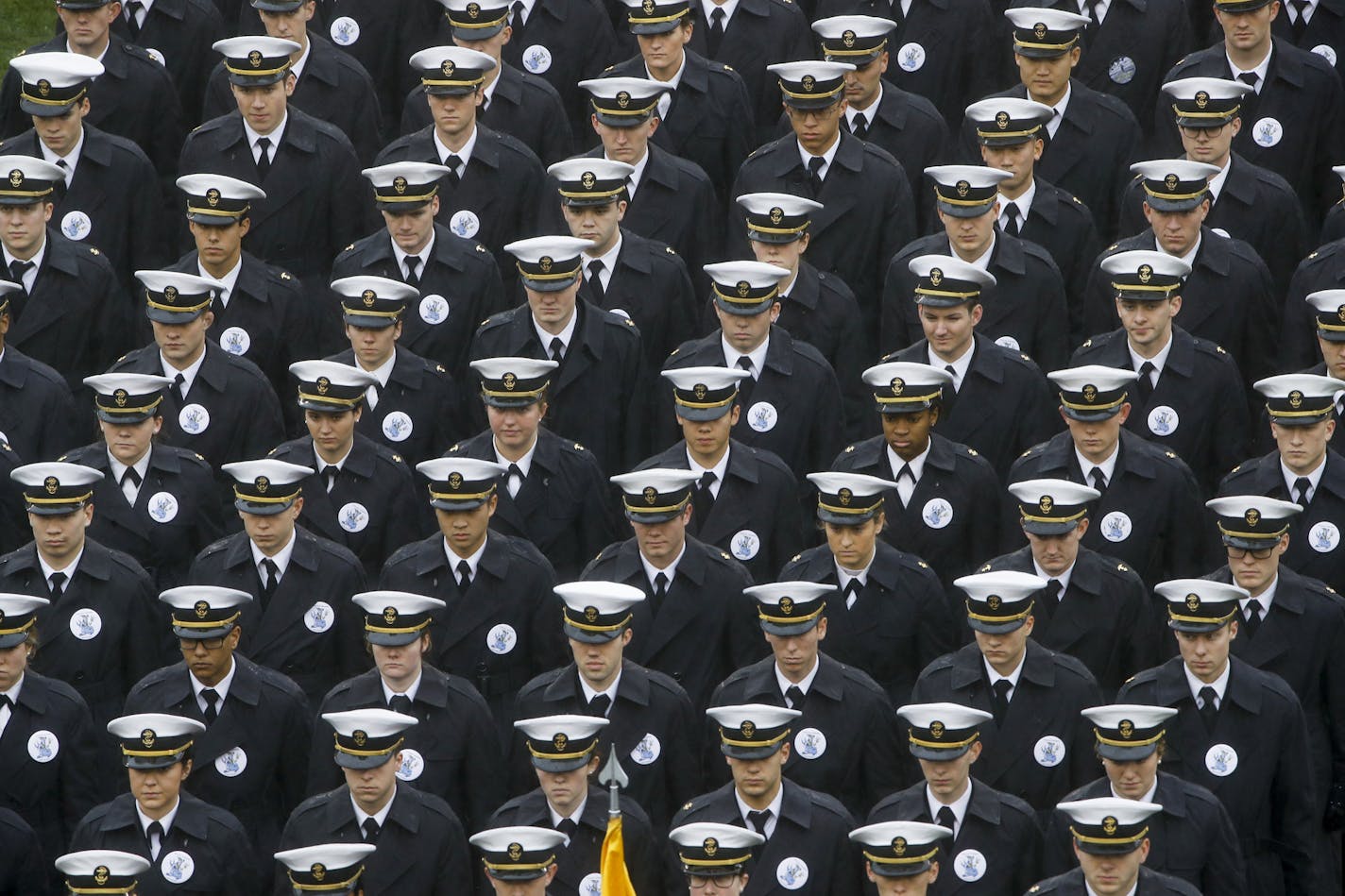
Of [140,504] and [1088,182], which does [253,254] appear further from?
[1088,182]

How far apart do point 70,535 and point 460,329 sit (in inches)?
98.1

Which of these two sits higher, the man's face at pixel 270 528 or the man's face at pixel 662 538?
the man's face at pixel 662 538

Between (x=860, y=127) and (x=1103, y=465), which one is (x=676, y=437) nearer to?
(x=1103, y=465)

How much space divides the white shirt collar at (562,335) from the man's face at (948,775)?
10.8ft

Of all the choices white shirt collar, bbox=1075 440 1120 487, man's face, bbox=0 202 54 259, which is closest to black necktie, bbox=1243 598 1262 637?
white shirt collar, bbox=1075 440 1120 487

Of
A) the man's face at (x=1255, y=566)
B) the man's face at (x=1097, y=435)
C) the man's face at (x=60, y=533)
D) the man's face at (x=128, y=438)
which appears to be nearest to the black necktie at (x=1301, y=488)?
the man's face at (x=1255, y=566)

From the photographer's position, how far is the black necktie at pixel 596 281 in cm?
1761

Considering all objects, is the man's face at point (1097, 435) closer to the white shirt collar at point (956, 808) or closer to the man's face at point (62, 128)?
the white shirt collar at point (956, 808)

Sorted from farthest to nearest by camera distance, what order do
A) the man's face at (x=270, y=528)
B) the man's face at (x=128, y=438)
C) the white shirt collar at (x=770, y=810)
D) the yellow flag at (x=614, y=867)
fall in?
the man's face at (x=128, y=438)
the man's face at (x=270, y=528)
the white shirt collar at (x=770, y=810)
the yellow flag at (x=614, y=867)

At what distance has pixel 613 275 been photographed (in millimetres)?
17594

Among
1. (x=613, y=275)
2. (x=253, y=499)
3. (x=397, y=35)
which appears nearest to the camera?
(x=253, y=499)

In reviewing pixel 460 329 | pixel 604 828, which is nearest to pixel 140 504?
pixel 460 329

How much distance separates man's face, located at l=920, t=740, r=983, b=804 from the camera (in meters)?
14.9

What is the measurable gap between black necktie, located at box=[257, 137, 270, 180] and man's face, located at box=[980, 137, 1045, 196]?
12.7ft
